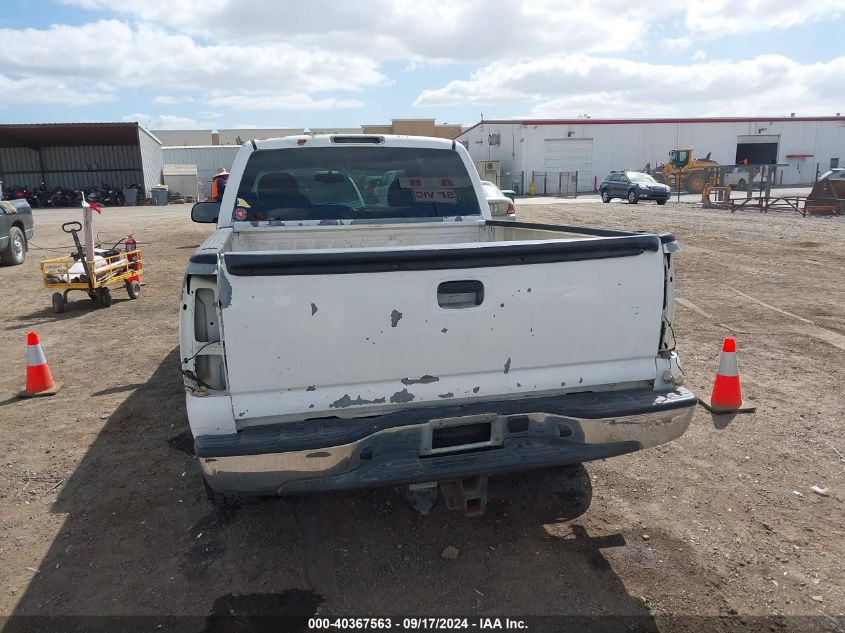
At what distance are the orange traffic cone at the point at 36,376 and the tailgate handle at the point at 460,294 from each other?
440cm

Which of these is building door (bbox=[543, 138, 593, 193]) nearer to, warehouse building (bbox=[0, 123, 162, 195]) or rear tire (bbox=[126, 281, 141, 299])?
warehouse building (bbox=[0, 123, 162, 195])

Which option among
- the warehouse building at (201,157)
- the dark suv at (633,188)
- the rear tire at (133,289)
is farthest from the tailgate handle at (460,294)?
the warehouse building at (201,157)

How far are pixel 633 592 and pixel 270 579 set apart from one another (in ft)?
5.75

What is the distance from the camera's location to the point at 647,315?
309 cm

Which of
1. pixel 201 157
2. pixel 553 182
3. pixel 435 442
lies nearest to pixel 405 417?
pixel 435 442

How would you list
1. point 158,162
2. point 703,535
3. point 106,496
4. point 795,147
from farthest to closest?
point 795,147
point 158,162
point 106,496
point 703,535

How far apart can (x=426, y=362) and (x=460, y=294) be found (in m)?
0.35

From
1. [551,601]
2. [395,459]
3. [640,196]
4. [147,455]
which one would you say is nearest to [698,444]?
[551,601]

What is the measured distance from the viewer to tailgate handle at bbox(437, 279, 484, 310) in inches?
111

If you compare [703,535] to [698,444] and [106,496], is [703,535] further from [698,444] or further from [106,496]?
[106,496]

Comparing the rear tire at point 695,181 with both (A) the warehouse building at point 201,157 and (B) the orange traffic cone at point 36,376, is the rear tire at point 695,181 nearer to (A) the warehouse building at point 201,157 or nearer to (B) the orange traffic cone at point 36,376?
(A) the warehouse building at point 201,157

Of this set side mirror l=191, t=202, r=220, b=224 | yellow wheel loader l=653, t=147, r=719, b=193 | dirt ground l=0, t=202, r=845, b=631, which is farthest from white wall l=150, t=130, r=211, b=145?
dirt ground l=0, t=202, r=845, b=631

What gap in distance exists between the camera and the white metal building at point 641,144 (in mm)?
45750

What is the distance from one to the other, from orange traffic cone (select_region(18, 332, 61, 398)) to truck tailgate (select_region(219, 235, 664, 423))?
3844 millimetres
